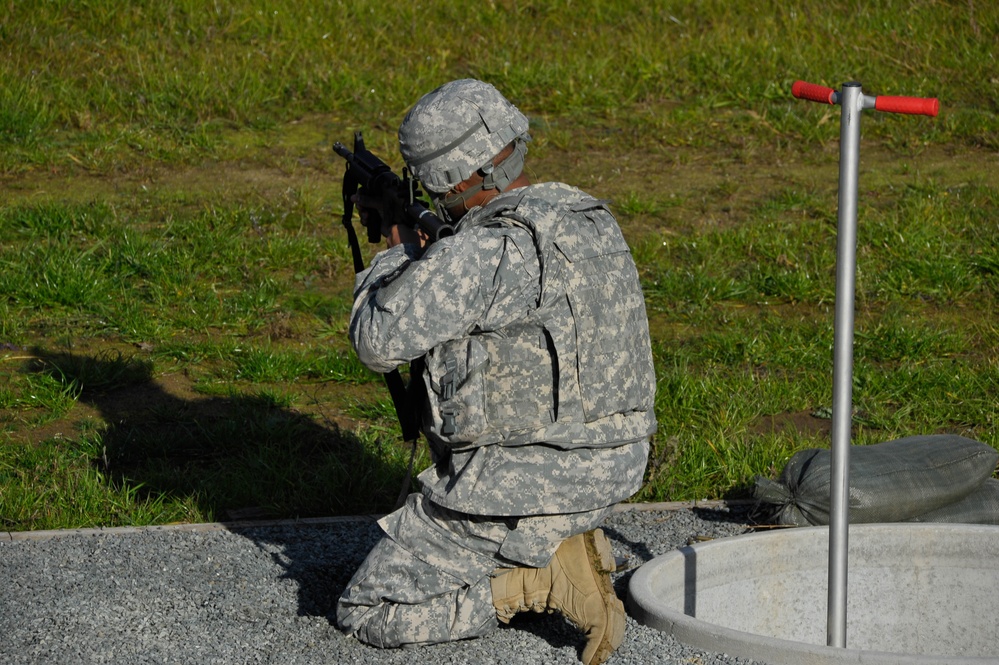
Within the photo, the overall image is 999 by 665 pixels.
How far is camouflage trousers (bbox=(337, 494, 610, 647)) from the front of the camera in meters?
3.58

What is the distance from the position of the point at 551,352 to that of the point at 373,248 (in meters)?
4.30

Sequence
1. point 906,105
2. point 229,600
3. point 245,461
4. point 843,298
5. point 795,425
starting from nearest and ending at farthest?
point 906,105 < point 843,298 < point 229,600 < point 245,461 < point 795,425

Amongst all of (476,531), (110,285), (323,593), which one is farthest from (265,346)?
(476,531)

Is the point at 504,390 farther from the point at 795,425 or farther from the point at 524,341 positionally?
the point at 795,425

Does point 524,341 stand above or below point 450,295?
below

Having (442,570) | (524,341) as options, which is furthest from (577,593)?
(524,341)

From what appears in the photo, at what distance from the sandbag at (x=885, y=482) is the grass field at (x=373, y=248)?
1.68ft

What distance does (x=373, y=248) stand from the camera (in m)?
7.66

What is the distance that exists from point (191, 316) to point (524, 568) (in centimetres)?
357

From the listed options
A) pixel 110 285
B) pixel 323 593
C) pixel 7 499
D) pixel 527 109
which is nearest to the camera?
pixel 323 593

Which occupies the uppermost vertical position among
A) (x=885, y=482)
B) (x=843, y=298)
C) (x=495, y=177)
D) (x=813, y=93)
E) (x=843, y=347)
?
(x=813, y=93)

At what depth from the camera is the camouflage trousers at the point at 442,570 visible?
3.58m

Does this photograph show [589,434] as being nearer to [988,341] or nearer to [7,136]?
[988,341]

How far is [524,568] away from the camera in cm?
363
